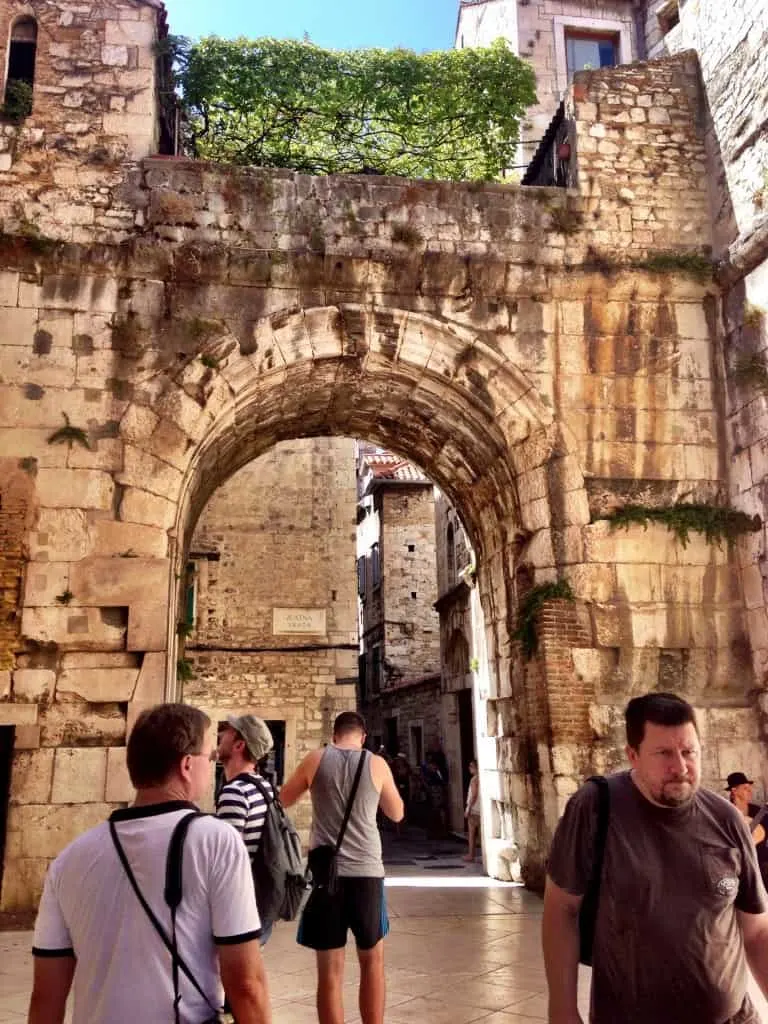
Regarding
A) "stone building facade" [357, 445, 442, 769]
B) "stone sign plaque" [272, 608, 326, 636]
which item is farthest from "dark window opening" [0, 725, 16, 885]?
"stone building facade" [357, 445, 442, 769]

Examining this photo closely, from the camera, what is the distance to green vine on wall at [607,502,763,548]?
A: 845 centimetres

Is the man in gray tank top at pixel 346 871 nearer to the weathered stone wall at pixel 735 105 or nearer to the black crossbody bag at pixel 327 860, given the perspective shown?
the black crossbody bag at pixel 327 860

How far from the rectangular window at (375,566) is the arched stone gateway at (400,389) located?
17158mm

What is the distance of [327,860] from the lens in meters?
3.97

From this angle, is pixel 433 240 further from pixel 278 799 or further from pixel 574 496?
pixel 278 799

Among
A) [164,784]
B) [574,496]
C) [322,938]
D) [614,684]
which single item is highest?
[574,496]

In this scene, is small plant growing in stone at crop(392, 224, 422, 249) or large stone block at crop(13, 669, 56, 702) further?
small plant growing in stone at crop(392, 224, 422, 249)

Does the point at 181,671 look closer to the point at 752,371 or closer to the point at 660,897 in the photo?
the point at 752,371

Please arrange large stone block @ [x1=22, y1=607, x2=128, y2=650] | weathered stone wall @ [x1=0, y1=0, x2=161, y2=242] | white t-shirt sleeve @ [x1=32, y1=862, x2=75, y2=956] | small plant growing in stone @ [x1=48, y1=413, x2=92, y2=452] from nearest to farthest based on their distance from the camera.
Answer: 1. white t-shirt sleeve @ [x1=32, y1=862, x2=75, y2=956]
2. large stone block @ [x1=22, y1=607, x2=128, y2=650]
3. small plant growing in stone @ [x1=48, y1=413, x2=92, y2=452]
4. weathered stone wall @ [x1=0, y1=0, x2=161, y2=242]

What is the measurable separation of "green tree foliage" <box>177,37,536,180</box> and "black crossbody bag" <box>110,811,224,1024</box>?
30.5ft

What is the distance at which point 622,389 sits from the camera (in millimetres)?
8844

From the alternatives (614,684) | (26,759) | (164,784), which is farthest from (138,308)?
(164,784)

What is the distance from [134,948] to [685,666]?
23.3 ft

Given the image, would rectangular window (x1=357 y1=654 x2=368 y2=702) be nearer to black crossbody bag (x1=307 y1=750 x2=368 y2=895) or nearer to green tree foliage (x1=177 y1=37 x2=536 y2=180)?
green tree foliage (x1=177 y1=37 x2=536 y2=180)
